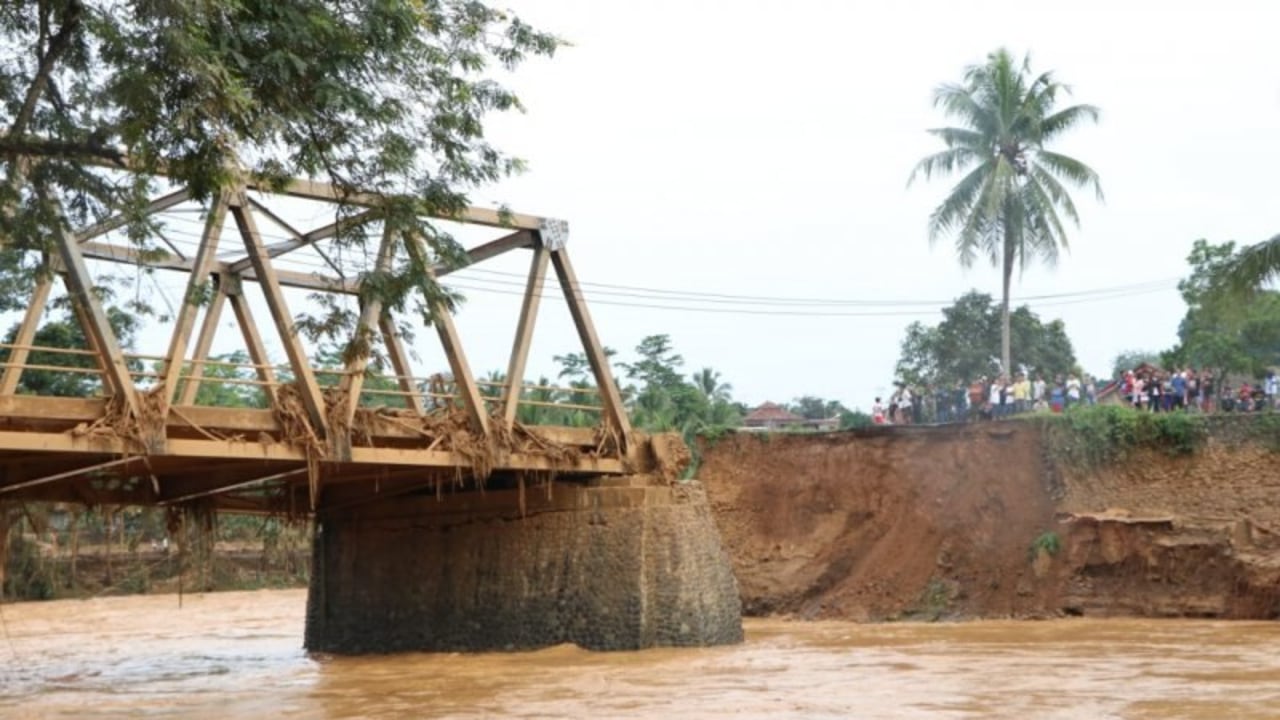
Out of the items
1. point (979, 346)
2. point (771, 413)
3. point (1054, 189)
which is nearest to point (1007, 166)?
point (1054, 189)

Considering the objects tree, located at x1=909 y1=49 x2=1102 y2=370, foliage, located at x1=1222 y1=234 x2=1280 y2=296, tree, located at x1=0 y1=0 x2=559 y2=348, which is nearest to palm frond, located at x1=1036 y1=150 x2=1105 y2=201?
tree, located at x1=909 y1=49 x2=1102 y2=370

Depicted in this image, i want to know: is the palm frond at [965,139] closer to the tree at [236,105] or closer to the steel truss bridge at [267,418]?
the steel truss bridge at [267,418]

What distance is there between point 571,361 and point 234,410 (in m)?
39.0

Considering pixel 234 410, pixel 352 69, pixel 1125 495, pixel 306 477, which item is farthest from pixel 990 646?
pixel 352 69

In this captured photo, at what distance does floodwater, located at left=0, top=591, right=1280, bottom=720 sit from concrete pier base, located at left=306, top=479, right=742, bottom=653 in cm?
42

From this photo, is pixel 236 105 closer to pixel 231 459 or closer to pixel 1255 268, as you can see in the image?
pixel 231 459

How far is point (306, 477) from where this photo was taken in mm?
20828

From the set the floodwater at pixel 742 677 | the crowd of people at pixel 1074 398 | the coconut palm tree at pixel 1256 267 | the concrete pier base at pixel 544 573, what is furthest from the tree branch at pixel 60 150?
the crowd of people at pixel 1074 398

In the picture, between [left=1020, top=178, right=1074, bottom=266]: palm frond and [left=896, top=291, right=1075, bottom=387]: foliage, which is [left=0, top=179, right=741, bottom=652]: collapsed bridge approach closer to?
[left=1020, top=178, right=1074, bottom=266]: palm frond

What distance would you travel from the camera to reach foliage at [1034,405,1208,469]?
29750 mm

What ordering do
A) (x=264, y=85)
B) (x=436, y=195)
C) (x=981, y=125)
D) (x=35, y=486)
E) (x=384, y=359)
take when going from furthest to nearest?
1. (x=981, y=125)
2. (x=35, y=486)
3. (x=384, y=359)
4. (x=436, y=195)
5. (x=264, y=85)

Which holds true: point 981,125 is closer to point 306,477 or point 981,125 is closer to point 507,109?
point 306,477

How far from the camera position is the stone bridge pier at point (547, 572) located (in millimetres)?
21266

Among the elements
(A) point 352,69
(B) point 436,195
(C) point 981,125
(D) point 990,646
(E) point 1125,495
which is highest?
(C) point 981,125
